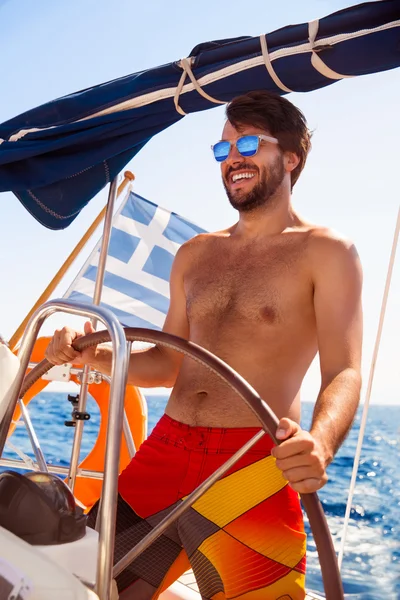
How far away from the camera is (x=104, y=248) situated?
8.87ft

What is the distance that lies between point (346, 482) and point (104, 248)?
1973cm

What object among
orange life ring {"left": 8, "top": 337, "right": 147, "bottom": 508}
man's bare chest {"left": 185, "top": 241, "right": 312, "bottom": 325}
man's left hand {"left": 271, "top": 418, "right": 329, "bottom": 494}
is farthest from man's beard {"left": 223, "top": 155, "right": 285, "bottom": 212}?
orange life ring {"left": 8, "top": 337, "right": 147, "bottom": 508}

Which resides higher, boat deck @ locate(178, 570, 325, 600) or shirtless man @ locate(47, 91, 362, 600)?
shirtless man @ locate(47, 91, 362, 600)

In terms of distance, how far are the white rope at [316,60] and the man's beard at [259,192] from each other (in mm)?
295

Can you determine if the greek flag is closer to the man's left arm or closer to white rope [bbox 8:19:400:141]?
white rope [bbox 8:19:400:141]

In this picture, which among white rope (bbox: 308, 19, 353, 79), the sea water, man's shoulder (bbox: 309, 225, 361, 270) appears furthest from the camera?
the sea water

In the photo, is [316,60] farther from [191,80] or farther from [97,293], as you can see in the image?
[97,293]

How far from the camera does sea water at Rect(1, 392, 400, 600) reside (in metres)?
8.23

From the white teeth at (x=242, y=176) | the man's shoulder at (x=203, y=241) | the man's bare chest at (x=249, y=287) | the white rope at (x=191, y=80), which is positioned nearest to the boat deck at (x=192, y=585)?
the man's bare chest at (x=249, y=287)

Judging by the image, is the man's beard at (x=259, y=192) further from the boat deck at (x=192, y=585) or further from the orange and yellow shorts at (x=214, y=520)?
the boat deck at (x=192, y=585)

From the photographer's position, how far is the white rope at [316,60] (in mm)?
1984

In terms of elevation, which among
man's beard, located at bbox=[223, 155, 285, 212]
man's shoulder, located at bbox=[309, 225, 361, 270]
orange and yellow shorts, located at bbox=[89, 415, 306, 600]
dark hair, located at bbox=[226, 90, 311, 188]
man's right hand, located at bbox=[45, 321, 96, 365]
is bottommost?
orange and yellow shorts, located at bbox=[89, 415, 306, 600]

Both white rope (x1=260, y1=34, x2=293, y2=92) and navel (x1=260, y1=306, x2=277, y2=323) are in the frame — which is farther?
white rope (x1=260, y1=34, x2=293, y2=92)

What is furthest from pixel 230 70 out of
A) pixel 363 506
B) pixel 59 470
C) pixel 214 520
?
pixel 363 506
